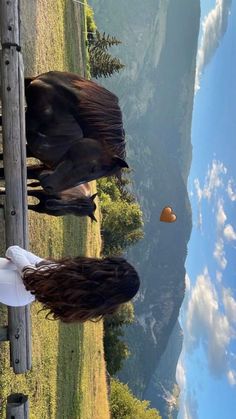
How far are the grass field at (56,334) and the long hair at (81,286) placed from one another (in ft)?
10.0

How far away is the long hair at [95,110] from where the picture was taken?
5480mm

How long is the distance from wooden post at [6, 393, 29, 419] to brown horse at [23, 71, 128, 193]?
2.34m

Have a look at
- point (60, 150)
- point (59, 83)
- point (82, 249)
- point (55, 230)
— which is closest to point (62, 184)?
point (60, 150)

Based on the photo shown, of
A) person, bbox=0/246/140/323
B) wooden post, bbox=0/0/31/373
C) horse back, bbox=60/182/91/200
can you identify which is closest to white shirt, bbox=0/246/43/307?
person, bbox=0/246/140/323

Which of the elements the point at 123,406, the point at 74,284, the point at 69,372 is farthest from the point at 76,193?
the point at 123,406

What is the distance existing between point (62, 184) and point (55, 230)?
776 centimetres

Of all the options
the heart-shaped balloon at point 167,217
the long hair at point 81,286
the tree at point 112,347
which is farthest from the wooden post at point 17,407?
the heart-shaped balloon at point 167,217

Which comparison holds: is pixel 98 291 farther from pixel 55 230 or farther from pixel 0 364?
pixel 55 230

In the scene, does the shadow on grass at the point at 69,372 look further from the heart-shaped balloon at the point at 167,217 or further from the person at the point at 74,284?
the heart-shaped balloon at the point at 167,217

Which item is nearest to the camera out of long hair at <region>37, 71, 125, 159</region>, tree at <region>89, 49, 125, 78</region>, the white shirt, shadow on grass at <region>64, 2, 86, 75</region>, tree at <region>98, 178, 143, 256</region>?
the white shirt

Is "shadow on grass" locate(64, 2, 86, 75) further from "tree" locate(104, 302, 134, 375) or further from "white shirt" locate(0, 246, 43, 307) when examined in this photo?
"white shirt" locate(0, 246, 43, 307)

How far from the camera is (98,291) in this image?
447 cm

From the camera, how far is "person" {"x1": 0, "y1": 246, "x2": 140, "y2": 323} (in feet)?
14.7

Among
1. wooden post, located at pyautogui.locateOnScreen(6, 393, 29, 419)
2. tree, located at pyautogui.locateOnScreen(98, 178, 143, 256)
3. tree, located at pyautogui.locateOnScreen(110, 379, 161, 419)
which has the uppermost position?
wooden post, located at pyautogui.locateOnScreen(6, 393, 29, 419)
